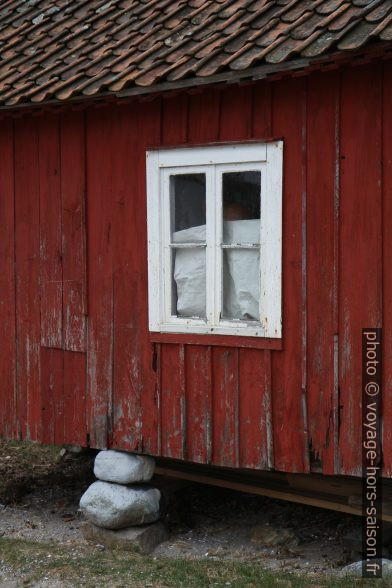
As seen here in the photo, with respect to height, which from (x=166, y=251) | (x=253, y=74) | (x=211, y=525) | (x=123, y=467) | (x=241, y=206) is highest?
(x=253, y=74)

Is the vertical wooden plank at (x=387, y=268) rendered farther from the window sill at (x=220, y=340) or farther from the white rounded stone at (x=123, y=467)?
the white rounded stone at (x=123, y=467)

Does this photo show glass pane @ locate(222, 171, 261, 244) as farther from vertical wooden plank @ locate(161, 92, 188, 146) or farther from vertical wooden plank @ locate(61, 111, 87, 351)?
vertical wooden plank @ locate(61, 111, 87, 351)

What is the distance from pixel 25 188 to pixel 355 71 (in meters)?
3.06

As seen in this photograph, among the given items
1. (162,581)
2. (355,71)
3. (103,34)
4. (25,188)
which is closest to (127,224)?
(25,188)

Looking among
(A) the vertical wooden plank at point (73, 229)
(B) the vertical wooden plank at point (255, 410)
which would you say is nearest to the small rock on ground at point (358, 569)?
(B) the vertical wooden plank at point (255, 410)

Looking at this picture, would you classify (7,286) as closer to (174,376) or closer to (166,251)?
(166,251)

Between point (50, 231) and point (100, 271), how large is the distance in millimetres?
620

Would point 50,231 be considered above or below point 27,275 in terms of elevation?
above

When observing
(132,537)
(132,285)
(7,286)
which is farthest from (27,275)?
(132,537)

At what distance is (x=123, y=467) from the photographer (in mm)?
7156

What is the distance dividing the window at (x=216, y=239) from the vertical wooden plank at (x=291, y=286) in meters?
0.07

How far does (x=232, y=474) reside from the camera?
7.58 m

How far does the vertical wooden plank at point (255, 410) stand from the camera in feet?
20.9

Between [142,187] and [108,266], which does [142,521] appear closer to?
[108,266]
